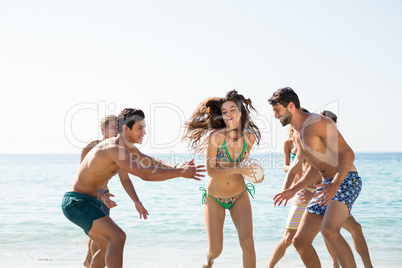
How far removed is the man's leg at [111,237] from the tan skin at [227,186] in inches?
47.3

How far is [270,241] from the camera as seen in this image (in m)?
9.57

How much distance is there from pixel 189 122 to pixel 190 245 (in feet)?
12.1

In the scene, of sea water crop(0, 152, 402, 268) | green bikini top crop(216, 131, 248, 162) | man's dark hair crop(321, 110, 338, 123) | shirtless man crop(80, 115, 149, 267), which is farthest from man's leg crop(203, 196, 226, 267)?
man's dark hair crop(321, 110, 338, 123)

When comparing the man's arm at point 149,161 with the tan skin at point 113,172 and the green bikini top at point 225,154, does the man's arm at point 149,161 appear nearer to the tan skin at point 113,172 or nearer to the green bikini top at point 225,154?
the tan skin at point 113,172

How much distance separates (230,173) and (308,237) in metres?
1.13

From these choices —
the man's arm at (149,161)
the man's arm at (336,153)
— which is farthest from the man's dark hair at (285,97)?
the man's arm at (149,161)

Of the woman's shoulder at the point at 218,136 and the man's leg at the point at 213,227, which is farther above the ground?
the woman's shoulder at the point at 218,136

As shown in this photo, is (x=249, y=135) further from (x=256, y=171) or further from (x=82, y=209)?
(x=82, y=209)

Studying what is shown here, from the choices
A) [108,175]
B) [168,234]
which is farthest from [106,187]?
[168,234]

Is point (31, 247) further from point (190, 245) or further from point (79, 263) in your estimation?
point (190, 245)

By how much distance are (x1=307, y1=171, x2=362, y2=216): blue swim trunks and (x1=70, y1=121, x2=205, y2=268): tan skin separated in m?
1.33

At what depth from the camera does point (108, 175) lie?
197 inches

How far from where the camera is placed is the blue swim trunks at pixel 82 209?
4801mm

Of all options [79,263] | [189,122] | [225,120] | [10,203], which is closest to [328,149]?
[225,120]
